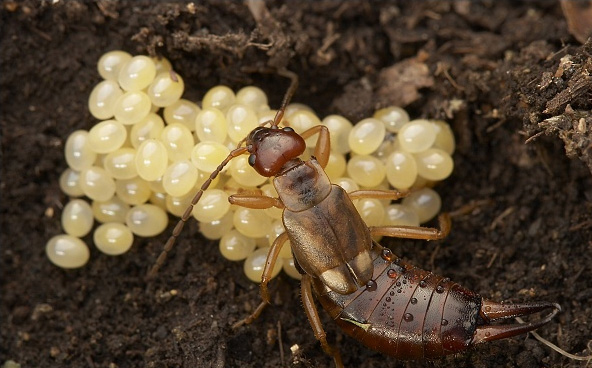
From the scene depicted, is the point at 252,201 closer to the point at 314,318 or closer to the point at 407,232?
the point at 314,318

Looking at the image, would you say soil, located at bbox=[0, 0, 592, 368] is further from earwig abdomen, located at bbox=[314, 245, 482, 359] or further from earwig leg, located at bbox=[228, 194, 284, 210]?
earwig leg, located at bbox=[228, 194, 284, 210]

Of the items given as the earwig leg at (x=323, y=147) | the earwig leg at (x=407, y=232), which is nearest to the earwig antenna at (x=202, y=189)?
the earwig leg at (x=323, y=147)

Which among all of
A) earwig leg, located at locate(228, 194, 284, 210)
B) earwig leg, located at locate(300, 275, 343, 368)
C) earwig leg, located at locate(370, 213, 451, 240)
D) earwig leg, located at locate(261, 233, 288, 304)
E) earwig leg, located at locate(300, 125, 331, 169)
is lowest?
earwig leg, located at locate(300, 275, 343, 368)

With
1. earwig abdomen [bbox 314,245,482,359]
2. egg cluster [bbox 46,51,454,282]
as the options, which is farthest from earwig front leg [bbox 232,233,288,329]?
earwig abdomen [bbox 314,245,482,359]

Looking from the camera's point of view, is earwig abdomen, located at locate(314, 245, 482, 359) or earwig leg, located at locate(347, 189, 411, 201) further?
earwig leg, located at locate(347, 189, 411, 201)

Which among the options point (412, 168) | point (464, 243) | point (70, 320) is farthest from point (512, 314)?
point (70, 320)

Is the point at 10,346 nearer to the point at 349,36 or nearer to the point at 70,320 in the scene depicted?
the point at 70,320

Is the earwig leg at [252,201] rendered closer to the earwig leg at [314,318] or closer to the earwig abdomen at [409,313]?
the earwig leg at [314,318]
